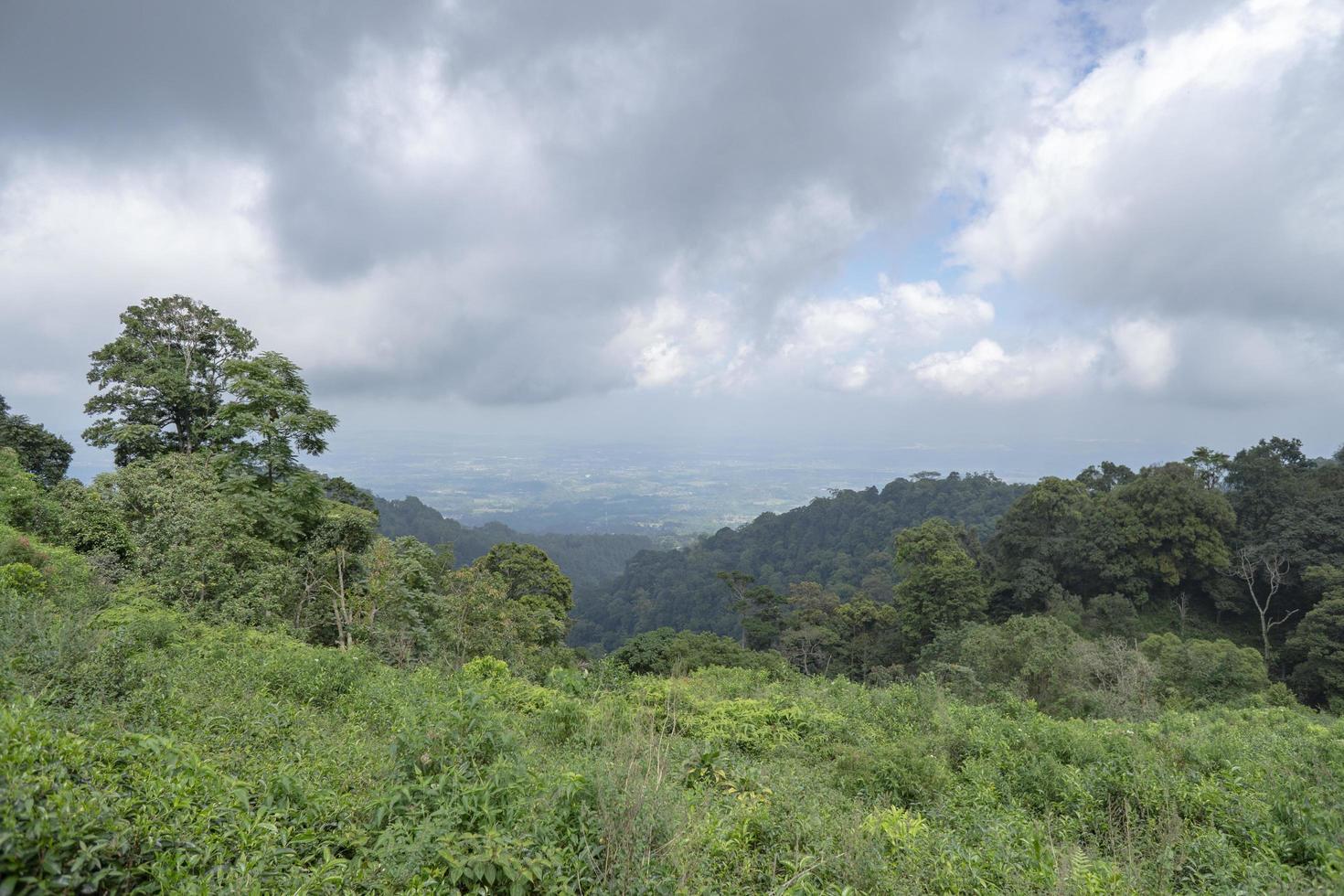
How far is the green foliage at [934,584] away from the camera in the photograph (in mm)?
25531

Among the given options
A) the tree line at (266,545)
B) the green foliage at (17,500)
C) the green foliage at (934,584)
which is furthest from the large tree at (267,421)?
the green foliage at (934,584)

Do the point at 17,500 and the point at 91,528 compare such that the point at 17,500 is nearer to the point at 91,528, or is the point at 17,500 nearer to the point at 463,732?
the point at 91,528

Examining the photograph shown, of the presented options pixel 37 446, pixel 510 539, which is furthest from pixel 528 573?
pixel 510 539

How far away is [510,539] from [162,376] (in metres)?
60.4

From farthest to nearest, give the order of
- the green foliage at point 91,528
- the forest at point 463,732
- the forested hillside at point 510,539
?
1. the forested hillside at point 510,539
2. the green foliage at point 91,528
3. the forest at point 463,732

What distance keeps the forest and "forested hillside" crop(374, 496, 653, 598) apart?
41.1 m

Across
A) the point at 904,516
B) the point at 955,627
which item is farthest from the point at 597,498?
the point at 955,627

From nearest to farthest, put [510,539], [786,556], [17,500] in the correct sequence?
1. [17,500]
2. [786,556]
3. [510,539]

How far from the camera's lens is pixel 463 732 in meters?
3.73

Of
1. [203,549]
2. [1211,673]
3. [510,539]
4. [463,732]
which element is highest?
[203,549]

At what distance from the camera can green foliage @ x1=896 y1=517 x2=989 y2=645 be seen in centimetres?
2553

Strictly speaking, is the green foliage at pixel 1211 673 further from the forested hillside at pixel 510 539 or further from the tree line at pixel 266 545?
the forested hillside at pixel 510 539

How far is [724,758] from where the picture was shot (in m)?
5.54

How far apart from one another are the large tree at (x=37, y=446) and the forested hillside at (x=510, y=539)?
102ft
